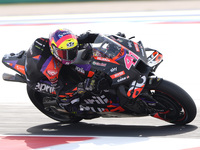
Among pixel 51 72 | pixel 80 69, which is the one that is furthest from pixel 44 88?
pixel 80 69

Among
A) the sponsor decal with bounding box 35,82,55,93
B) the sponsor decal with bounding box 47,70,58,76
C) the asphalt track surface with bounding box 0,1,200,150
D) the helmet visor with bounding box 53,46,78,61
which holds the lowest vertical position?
the asphalt track surface with bounding box 0,1,200,150

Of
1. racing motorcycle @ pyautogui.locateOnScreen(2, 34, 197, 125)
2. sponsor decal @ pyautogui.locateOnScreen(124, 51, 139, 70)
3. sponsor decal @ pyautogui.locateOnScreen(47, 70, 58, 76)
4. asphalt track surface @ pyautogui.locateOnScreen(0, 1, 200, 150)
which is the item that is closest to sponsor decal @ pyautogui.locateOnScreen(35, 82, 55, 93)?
racing motorcycle @ pyautogui.locateOnScreen(2, 34, 197, 125)

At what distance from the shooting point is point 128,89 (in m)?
4.57

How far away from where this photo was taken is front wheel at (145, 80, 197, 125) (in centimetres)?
466

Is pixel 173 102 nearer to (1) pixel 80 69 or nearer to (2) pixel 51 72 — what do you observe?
(1) pixel 80 69

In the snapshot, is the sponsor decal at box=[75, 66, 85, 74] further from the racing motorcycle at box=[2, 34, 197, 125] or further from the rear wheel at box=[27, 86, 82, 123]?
the rear wheel at box=[27, 86, 82, 123]

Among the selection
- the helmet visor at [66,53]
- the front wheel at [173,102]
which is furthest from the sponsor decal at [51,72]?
the front wheel at [173,102]

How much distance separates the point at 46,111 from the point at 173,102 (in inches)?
78.4

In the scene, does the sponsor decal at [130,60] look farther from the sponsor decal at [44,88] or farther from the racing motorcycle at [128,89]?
the sponsor decal at [44,88]

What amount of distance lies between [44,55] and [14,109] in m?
2.02

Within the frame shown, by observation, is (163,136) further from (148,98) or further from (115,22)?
(115,22)

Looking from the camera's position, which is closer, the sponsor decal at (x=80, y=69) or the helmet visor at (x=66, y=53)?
the helmet visor at (x=66, y=53)

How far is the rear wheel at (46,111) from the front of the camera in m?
5.71

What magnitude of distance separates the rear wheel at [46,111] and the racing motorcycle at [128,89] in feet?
1.05
